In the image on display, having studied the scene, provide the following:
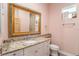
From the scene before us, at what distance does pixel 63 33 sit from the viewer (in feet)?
6.21

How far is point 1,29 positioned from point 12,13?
349 mm

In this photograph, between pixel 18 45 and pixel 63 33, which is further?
pixel 63 33

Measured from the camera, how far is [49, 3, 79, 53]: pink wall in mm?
1825

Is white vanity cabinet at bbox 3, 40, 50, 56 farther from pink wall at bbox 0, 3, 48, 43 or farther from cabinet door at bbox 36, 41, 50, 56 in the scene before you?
pink wall at bbox 0, 3, 48, 43

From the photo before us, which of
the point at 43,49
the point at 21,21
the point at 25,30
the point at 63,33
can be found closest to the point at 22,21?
the point at 21,21

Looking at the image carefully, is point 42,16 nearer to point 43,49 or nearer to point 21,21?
point 21,21

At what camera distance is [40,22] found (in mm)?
1940

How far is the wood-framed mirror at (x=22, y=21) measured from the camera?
150 centimetres

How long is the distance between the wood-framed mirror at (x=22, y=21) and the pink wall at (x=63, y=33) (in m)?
0.32

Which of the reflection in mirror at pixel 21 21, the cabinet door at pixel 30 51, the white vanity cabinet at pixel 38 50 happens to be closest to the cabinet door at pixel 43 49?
the white vanity cabinet at pixel 38 50

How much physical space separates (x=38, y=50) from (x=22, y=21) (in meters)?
0.63

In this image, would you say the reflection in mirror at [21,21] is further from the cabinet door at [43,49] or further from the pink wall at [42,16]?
the cabinet door at [43,49]

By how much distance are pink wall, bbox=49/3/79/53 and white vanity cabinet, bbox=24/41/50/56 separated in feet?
0.73

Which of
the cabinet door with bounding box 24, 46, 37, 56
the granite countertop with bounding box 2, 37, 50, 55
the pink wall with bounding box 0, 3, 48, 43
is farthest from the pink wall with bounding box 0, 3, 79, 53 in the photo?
the cabinet door with bounding box 24, 46, 37, 56
